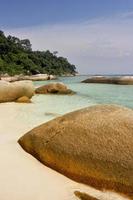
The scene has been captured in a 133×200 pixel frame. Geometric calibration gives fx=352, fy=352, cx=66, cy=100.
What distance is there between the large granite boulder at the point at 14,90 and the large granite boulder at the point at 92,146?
897cm

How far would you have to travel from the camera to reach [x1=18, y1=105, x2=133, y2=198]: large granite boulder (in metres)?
4.07

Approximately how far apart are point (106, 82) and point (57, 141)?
37.0 metres

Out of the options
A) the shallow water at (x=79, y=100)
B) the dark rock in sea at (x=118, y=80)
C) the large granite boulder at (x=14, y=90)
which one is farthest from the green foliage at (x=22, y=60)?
the large granite boulder at (x=14, y=90)

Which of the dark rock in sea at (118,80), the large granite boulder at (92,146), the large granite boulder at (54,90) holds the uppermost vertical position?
the large granite boulder at (92,146)

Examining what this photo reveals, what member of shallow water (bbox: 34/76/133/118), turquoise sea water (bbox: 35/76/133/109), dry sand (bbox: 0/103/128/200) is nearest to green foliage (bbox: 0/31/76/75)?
turquoise sea water (bbox: 35/76/133/109)

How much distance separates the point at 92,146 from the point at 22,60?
72.8 meters

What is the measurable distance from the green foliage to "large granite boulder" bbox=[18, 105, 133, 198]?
59.7 meters

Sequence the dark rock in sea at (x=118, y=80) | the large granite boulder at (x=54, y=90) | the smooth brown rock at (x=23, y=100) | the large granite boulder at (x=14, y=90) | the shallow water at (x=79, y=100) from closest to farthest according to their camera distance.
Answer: the shallow water at (x=79, y=100) → the large granite boulder at (x=14, y=90) → the smooth brown rock at (x=23, y=100) → the large granite boulder at (x=54, y=90) → the dark rock in sea at (x=118, y=80)

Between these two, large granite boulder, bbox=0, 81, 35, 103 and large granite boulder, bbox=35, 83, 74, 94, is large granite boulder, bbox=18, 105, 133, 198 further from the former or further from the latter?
large granite boulder, bbox=35, 83, 74, 94

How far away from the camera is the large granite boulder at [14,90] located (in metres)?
13.9

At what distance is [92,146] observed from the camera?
4352 millimetres

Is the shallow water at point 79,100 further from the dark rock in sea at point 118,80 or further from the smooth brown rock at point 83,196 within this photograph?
the dark rock in sea at point 118,80

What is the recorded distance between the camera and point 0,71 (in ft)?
209

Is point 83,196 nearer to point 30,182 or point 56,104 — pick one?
point 30,182
